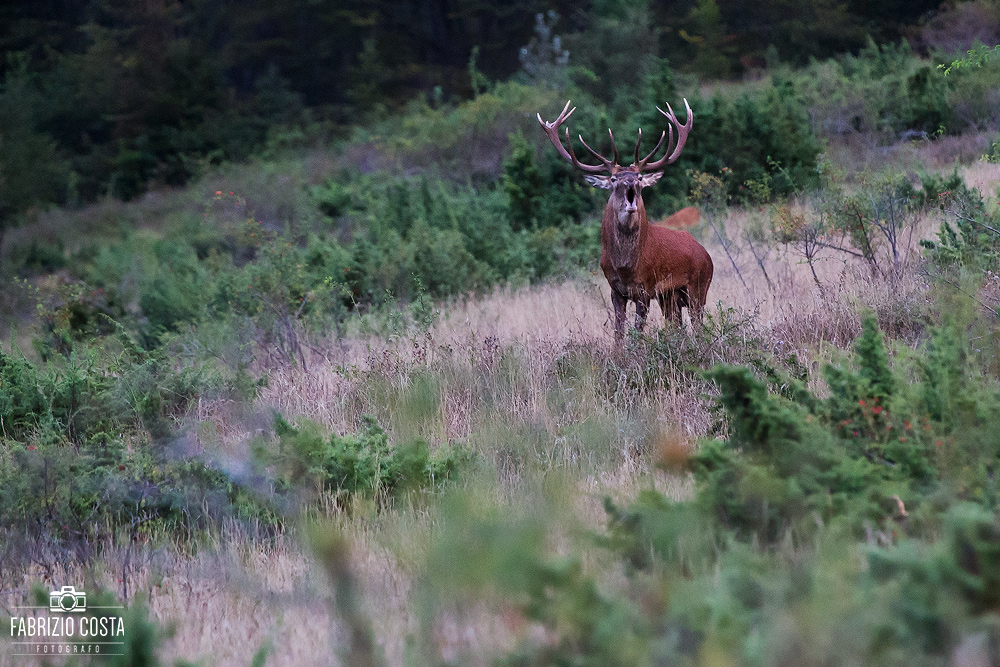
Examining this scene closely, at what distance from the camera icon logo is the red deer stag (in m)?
4.35

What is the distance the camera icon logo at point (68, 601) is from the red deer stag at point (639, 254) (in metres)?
4.35

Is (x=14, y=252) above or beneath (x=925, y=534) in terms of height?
beneath

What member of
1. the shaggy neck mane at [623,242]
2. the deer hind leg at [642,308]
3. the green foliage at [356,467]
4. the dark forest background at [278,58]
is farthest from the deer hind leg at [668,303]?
the dark forest background at [278,58]

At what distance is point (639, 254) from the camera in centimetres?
754

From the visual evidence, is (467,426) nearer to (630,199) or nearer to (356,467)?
(356,467)

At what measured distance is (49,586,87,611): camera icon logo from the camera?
12.2 ft

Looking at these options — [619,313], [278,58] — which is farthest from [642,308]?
[278,58]

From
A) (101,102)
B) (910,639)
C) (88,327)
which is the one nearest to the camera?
(910,639)

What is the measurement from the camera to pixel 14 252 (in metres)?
22.3

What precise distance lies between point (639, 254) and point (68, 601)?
16.7ft

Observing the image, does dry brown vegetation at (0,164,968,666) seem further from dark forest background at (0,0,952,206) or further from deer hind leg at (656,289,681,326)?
dark forest background at (0,0,952,206)

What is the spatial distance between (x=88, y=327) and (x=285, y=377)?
566 cm

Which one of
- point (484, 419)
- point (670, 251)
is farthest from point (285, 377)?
point (670, 251)

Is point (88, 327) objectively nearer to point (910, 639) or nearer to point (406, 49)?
point (910, 639)
